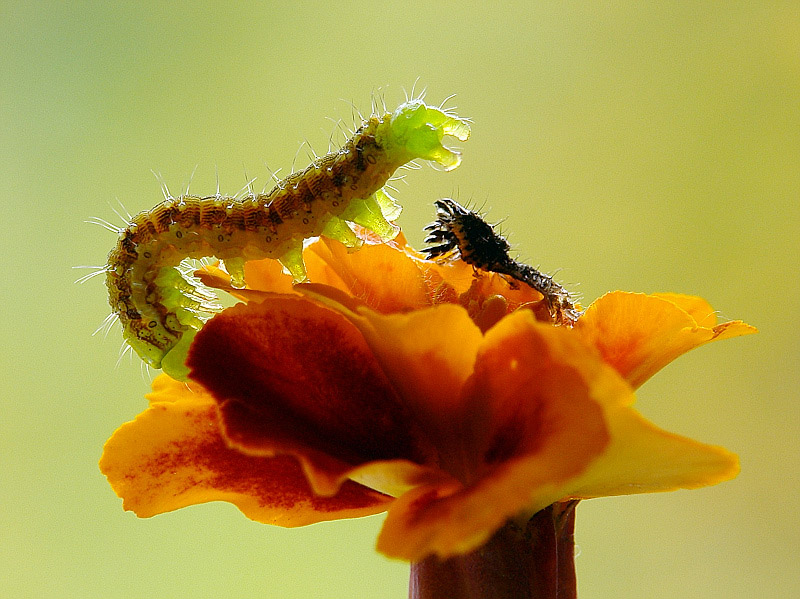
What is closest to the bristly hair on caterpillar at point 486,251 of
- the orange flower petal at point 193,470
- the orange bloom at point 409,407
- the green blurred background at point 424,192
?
the orange bloom at point 409,407

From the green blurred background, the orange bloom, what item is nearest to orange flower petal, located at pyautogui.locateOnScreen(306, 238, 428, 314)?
the orange bloom

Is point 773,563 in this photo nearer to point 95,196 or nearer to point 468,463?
point 468,463

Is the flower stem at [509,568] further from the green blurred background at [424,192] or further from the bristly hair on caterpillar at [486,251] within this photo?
the green blurred background at [424,192]

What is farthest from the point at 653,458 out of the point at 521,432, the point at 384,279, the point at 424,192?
the point at 424,192

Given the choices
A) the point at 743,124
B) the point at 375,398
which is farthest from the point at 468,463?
the point at 743,124

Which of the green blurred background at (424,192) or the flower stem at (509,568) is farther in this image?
the green blurred background at (424,192)

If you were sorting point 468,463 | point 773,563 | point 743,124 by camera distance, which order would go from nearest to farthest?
point 468,463
point 773,563
point 743,124

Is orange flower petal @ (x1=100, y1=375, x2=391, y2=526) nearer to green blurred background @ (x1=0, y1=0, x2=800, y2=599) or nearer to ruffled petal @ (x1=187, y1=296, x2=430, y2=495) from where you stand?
ruffled petal @ (x1=187, y1=296, x2=430, y2=495)

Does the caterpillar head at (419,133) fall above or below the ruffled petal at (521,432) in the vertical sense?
above
